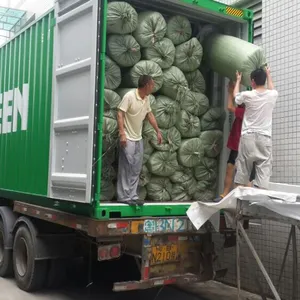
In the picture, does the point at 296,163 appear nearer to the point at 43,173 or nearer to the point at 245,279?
the point at 245,279

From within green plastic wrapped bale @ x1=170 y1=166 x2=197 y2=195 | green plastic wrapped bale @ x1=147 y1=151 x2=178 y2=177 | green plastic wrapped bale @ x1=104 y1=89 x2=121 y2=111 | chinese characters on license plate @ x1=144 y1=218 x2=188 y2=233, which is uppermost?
green plastic wrapped bale @ x1=104 y1=89 x2=121 y2=111

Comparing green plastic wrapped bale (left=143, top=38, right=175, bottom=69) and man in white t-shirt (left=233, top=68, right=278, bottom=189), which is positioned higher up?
green plastic wrapped bale (left=143, top=38, right=175, bottom=69)

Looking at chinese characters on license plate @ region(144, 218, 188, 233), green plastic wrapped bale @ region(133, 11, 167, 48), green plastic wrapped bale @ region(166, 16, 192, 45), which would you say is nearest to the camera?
chinese characters on license plate @ region(144, 218, 188, 233)

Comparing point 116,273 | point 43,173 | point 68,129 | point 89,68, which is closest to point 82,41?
point 89,68

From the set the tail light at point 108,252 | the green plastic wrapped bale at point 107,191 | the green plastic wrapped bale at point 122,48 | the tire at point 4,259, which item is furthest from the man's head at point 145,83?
the tire at point 4,259

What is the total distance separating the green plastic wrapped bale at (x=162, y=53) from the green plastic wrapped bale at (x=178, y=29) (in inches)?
4.7

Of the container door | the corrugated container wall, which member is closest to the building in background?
the corrugated container wall

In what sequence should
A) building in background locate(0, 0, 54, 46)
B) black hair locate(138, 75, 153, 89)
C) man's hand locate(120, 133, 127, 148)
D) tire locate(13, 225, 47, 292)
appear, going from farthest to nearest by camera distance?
building in background locate(0, 0, 54, 46), tire locate(13, 225, 47, 292), black hair locate(138, 75, 153, 89), man's hand locate(120, 133, 127, 148)

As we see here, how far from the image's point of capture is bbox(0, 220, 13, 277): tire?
6426 millimetres

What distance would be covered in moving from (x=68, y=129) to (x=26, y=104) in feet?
4.78

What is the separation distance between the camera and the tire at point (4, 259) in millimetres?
6426

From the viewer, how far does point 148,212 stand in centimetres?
Answer: 454

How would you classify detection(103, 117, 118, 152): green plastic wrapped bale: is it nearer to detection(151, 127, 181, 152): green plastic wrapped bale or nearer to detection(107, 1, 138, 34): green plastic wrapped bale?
detection(151, 127, 181, 152): green plastic wrapped bale

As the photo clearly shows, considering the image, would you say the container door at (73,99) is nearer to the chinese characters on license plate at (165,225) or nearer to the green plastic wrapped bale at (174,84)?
the chinese characters on license plate at (165,225)
